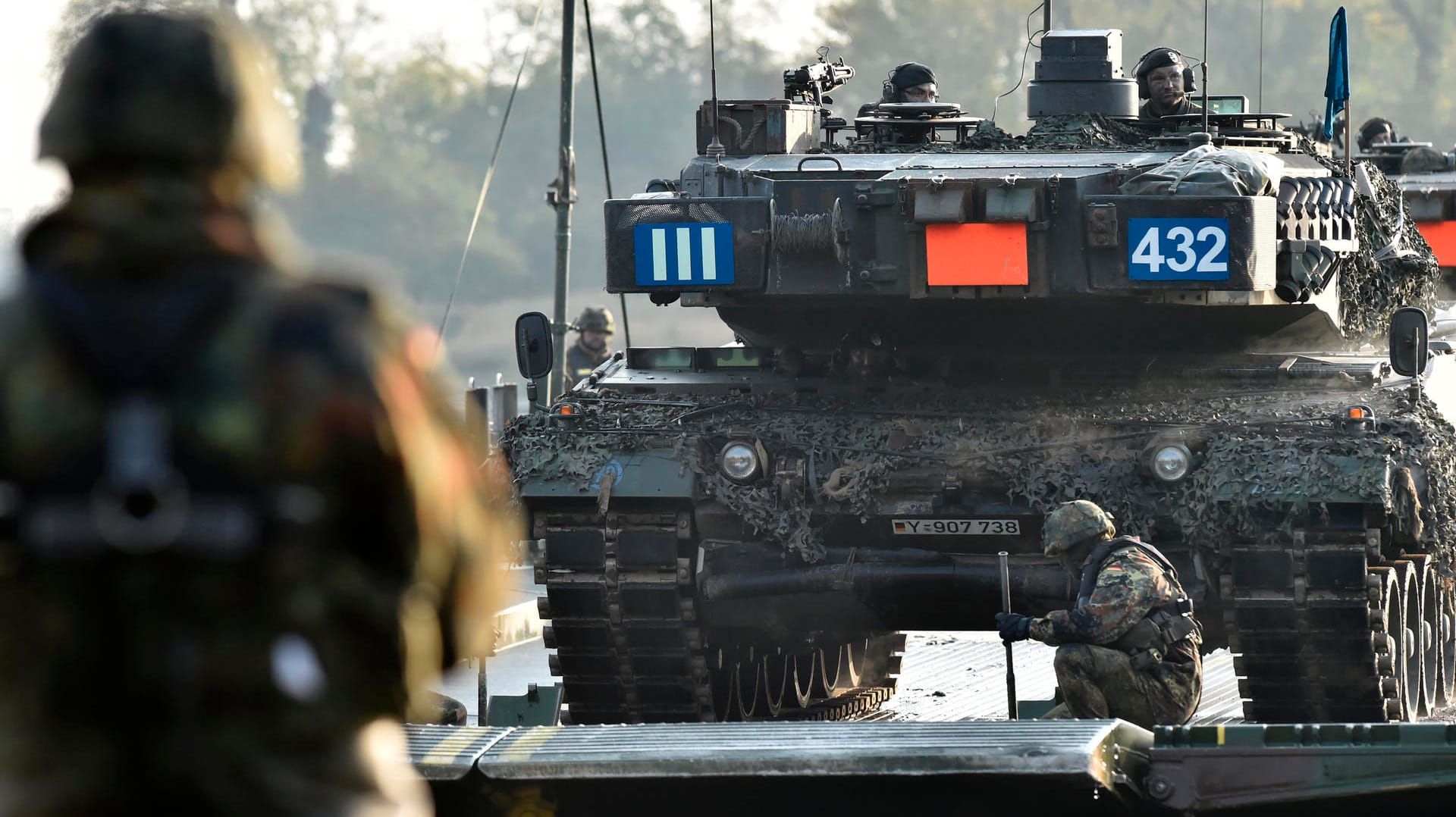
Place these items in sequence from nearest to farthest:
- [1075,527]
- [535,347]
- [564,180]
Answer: [1075,527]
[535,347]
[564,180]

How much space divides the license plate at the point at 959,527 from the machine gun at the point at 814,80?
2701 millimetres

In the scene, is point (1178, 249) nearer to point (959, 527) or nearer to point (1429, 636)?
point (959, 527)

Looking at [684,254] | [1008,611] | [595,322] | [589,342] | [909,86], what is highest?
[909,86]

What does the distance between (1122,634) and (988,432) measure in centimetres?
146

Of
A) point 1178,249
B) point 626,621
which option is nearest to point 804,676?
point 626,621

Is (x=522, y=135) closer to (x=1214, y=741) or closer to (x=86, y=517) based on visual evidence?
(x=1214, y=741)

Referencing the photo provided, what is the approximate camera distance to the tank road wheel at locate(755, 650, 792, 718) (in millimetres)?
10680

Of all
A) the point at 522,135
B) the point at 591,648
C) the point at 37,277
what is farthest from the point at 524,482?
the point at 522,135

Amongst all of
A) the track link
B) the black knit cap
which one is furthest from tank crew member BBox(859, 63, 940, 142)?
the track link

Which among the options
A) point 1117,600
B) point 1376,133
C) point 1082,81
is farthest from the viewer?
point 1376,133

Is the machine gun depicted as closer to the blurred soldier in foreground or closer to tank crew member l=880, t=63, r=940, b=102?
tank crew member l=880, t=63, r=940, b=102

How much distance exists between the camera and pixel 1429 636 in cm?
1039

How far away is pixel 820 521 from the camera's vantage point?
9328 mm

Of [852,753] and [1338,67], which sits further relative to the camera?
[1338,67]
